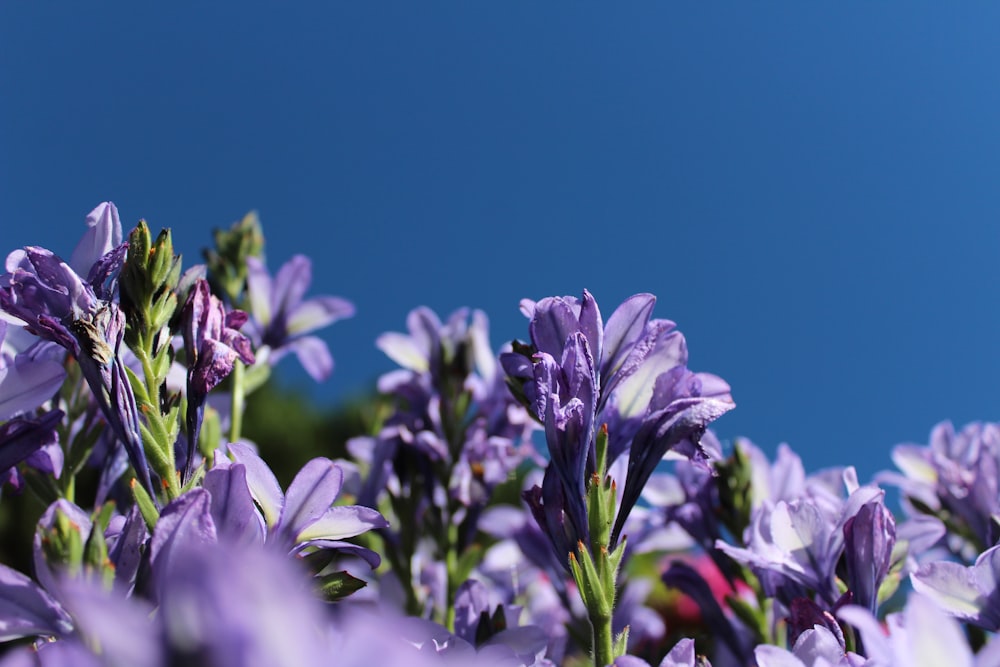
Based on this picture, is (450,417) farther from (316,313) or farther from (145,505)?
(145,505)

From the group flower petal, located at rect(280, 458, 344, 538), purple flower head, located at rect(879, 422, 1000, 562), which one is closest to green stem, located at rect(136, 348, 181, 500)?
flower petal, located at rect(280, 458, 344, 538)

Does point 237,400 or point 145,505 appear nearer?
point 145,505

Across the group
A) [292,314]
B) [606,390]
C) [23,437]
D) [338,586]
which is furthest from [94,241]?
[292,314]

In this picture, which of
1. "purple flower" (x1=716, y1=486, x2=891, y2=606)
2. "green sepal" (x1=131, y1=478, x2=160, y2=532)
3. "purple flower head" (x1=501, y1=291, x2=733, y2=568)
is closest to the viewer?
"green sepal" (x1=131, y1=478, x2=160, y2=532)

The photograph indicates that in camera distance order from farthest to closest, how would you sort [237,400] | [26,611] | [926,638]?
[237,400] → [26,611] → [926,638]

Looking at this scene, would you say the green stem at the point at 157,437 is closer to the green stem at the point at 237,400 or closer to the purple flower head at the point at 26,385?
the purple flower head at the point at 26,385

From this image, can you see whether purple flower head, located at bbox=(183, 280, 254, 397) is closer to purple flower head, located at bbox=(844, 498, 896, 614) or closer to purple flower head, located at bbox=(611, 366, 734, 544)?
purple flower head, located at bbox=(611, 366, 734, 544)

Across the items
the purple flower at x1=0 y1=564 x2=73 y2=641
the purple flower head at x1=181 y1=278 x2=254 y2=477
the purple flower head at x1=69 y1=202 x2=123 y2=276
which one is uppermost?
the purple flower head at x1=69 y1=202 x2=123 y2=276
